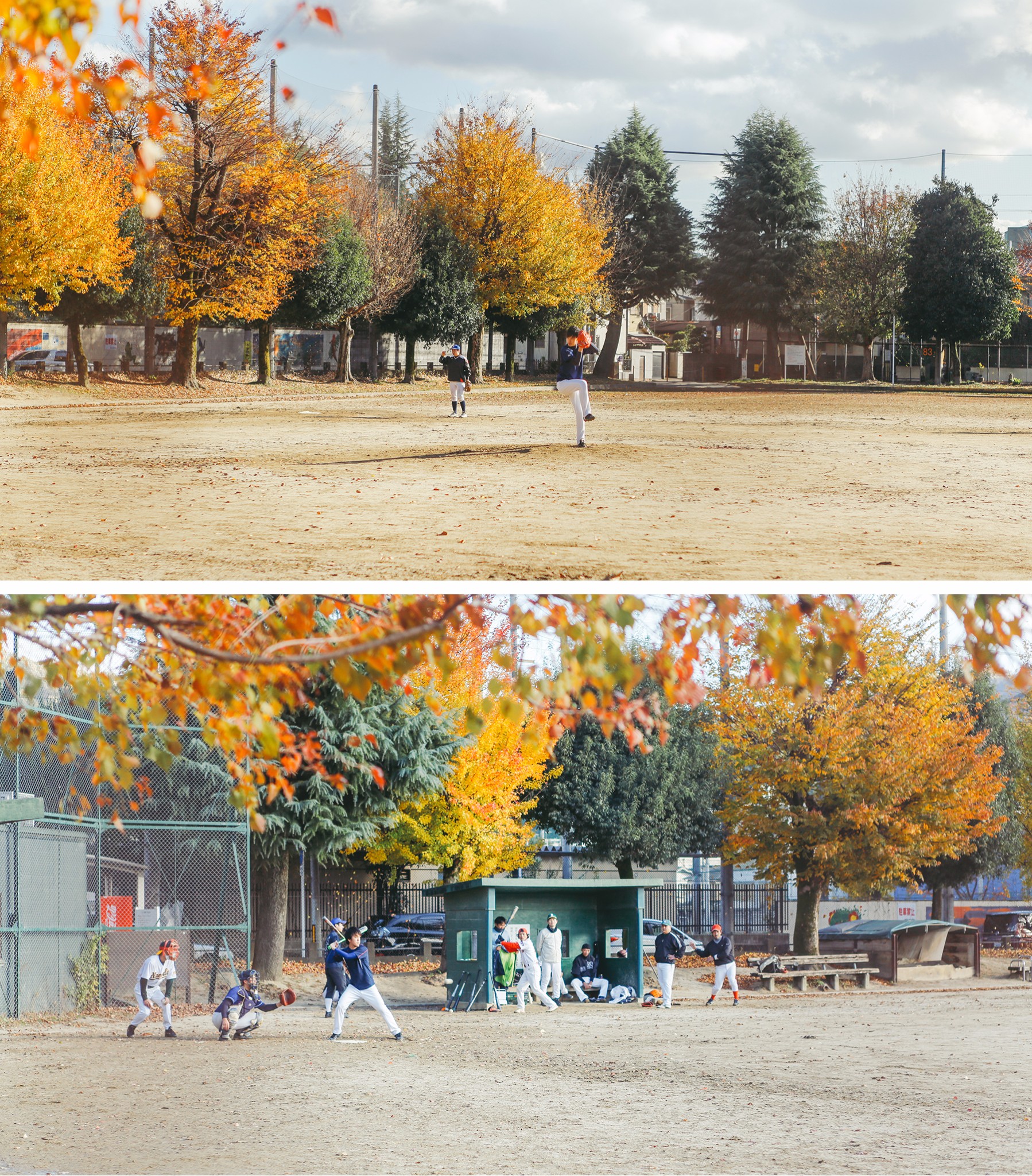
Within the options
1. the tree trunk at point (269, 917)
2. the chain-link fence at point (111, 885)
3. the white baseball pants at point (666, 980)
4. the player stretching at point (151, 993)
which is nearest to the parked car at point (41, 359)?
the tree trunk at point (269, 917)

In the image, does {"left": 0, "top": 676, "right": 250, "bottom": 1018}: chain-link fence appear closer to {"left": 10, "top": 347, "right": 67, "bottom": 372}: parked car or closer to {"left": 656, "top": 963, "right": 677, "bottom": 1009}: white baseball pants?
{"left": 656, "top": 963, "right": 677, "bottom": 1009}: white baseball pants

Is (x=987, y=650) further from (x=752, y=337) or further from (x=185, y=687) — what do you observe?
(x=752, y=337)

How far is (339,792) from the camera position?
817 inches

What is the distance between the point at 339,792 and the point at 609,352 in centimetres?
4179

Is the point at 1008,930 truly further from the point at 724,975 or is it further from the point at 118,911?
the point at 118,911

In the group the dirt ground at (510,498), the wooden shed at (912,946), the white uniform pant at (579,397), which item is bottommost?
the wooden shed at (912,946)

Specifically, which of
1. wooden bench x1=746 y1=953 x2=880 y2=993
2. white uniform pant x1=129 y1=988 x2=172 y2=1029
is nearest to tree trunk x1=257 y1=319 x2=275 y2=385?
wooden bench x1=746 y1=953 x2=880 y2=993

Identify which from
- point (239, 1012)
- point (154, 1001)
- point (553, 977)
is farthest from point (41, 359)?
point (239, 1012)

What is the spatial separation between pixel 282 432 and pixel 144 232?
66.8ft

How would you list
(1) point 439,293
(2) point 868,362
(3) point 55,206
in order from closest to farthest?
(3) point 55,206, (1) point 439,293, (2) point 868,362

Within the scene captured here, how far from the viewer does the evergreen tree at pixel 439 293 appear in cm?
4891

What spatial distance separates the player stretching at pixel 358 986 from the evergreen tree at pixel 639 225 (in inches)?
1455

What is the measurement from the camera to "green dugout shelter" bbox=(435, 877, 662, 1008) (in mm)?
19231

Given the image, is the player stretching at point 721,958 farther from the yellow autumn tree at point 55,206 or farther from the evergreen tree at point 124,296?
the evergreen tree at point 124,296
